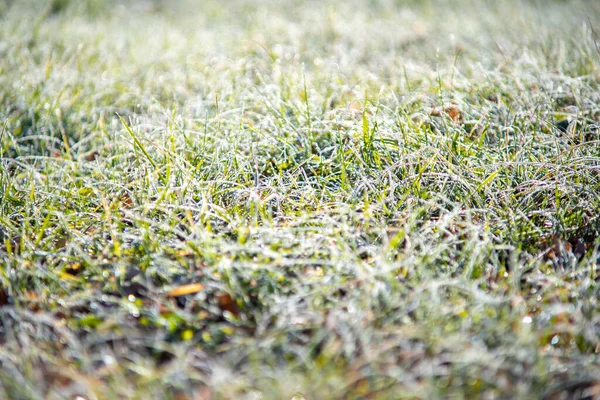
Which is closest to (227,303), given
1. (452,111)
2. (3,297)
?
(3,297)

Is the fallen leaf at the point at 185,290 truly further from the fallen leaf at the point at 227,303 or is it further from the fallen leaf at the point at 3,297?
the fallen leaf at the point at 3,297

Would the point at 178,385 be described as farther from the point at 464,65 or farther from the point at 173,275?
the point at 464,65

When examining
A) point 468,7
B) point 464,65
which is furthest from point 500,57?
point 468,7

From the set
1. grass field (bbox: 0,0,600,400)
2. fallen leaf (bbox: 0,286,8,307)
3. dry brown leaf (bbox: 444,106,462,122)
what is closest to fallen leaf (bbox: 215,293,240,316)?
grass field (bbox: 0,0,600,400)

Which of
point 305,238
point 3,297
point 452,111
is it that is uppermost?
point 452,111

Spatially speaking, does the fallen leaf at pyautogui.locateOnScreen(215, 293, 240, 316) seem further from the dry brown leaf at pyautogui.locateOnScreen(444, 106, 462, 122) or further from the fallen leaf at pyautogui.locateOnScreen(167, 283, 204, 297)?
→ the dry brown leaf at pyautogui.locateOnScreen(444, 106, 462, 122)

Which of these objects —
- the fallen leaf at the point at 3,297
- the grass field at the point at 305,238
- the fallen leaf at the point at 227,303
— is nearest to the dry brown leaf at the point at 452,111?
the grass field at the point at 305,238

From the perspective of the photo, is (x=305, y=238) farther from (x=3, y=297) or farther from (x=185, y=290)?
(x=3, y=297)

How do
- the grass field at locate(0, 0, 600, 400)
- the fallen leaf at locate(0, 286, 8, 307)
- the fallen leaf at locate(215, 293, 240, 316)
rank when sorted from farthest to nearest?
the fallen leaf at locate(0, 286, 8, 307)
the fallen leaf at locate(215, 293, 240, 316)
the grass field at locate(0, 0, 600, 400)
